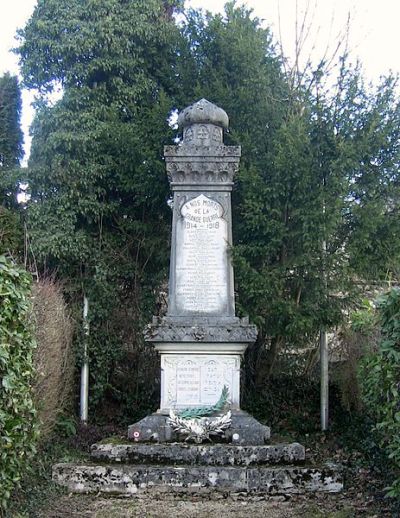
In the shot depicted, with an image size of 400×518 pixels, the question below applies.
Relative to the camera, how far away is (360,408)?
11414 mm

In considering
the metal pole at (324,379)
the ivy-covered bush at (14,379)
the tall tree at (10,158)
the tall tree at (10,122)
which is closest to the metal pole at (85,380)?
the tall tree at (10,158)

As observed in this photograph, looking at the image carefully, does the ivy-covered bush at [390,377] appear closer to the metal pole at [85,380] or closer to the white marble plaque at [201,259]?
the white marble plaque at [201,259]

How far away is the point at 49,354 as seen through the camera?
29.7ft

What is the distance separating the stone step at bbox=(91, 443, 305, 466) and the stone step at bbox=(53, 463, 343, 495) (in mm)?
266

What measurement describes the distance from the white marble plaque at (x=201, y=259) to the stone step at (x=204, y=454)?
2238mm

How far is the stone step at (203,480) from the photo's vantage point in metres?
7.48

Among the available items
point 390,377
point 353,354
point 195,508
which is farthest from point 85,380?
point 390,377

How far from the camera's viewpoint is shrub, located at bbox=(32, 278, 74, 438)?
28.2 feet

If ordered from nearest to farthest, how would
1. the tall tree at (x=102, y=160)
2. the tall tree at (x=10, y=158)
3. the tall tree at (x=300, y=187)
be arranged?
the tall tree at (x=300, y=187)
the tall tree at (x=10, y=158)
the tall tree at (x=102, y=160)

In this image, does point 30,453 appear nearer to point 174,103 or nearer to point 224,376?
point 224,376

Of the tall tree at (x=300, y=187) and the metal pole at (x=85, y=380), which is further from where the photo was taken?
the metal pole at (x=85, y=380)

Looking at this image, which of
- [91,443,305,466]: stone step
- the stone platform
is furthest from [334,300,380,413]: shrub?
Answer: the stone platform

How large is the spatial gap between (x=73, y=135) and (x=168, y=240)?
2.74 metres

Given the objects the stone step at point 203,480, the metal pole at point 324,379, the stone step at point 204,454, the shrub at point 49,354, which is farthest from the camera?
the metal pole at point 324,379
